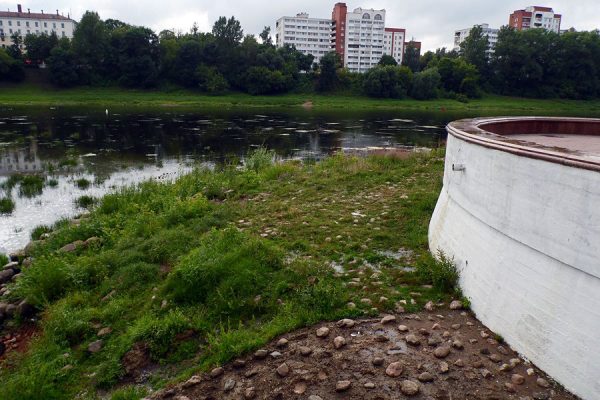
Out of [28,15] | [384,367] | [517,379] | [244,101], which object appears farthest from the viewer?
[28,15]

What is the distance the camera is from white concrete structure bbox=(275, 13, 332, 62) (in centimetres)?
14275

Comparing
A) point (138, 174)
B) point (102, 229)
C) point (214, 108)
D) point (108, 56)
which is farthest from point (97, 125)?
point (108, 56)

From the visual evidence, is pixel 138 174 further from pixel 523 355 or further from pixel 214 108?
pixel 214 108

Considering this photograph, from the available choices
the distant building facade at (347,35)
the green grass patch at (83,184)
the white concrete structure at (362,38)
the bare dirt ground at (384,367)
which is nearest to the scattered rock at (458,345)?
the bare dirt ground at (384,367)

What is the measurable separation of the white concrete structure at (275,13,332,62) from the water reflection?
98.1 m

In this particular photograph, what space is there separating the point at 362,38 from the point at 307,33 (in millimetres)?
16252

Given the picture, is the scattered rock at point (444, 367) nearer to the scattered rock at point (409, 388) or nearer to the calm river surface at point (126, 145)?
the scattered rock at point (409, 388)

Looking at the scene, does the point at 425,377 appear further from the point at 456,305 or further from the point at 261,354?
the point at 261,354

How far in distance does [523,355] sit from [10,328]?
24.6 ft

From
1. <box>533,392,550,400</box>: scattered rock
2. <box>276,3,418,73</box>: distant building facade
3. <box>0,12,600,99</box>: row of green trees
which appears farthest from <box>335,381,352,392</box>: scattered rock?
<box>276,3,418,73</box>: distant building facade

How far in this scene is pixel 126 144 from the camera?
31047 millimetres

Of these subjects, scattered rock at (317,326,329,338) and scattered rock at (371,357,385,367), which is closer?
scattered rock at (371,357,385,367)

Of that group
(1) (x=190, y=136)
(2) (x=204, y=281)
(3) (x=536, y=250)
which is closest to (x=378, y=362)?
(3) (x=536, y=250)

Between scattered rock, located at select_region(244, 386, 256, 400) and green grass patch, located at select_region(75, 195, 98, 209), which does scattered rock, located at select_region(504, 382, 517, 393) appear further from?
green grass patch, located at select_region(75, 195, 98, 209)
